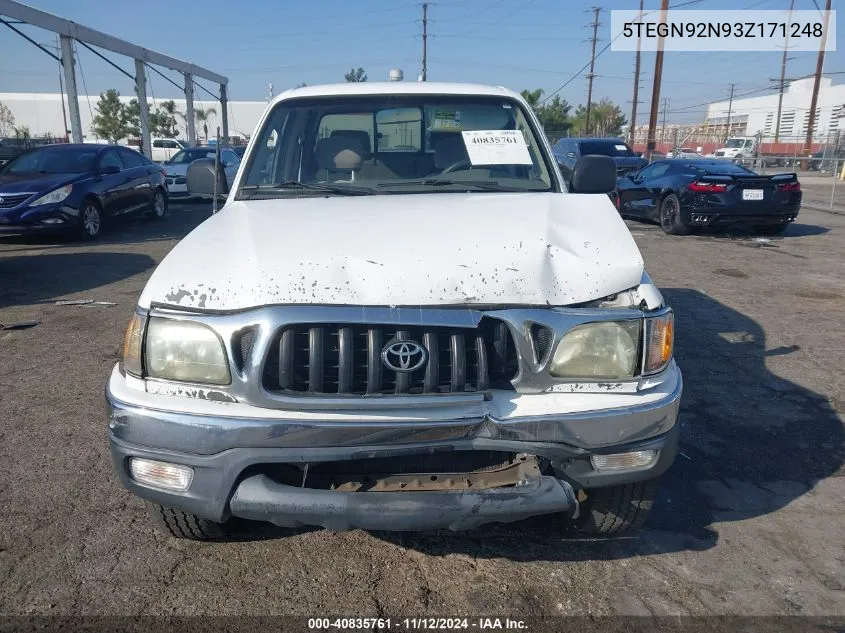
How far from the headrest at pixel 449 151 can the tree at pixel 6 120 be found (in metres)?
68.6

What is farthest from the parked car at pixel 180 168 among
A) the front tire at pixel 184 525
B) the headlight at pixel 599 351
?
the headlight at pixel 599 351

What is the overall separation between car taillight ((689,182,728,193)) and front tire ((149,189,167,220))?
9971 mm

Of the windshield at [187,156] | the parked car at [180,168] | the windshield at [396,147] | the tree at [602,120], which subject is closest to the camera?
the windshield at [396,147]

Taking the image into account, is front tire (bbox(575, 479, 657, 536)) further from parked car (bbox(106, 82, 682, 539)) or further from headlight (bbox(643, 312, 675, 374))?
headlight (bbox(643, 312, 675, 374))

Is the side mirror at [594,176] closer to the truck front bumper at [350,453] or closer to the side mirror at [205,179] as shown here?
the truck front bumper at [350,453]

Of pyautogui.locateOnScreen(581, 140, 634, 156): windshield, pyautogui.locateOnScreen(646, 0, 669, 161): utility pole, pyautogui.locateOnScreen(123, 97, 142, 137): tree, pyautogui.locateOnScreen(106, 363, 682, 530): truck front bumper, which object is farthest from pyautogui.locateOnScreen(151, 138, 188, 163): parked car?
pyautogui.locateOnScreen(106, 363, 682, 530): truck front bumper

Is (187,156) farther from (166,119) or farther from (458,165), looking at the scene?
(166,119)

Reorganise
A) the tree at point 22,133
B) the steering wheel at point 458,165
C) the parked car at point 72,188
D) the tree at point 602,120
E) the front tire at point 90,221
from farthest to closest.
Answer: the tree at point 602,120, the tree at point 22,133, the front tire at point 90,221, the parked car at point 72,188, the steering wheel at point 458,165

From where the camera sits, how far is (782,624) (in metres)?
2.30

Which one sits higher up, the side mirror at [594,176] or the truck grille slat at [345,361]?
the side mirror at [594,176]

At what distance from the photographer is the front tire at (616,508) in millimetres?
2549

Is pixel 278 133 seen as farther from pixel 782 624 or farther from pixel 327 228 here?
→ pixel 782 624

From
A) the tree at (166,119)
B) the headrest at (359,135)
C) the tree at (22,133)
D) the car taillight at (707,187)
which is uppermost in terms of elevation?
the tree at (166,119)

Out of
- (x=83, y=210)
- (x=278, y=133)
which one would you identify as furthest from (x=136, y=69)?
(x=278, y=133)
